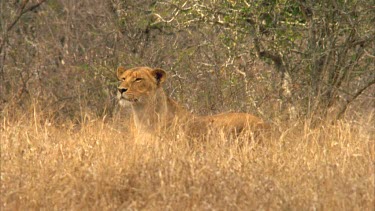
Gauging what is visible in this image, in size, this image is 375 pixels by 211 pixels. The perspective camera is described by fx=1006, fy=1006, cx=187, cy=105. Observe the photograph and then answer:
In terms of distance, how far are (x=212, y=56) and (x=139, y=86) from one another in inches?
132

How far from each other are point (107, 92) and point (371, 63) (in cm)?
333

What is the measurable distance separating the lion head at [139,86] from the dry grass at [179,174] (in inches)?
44.6

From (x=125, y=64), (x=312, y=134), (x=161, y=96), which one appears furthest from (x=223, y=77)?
(x=312, y=134)

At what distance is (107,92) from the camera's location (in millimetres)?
11406

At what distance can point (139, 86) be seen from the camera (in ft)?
26.6

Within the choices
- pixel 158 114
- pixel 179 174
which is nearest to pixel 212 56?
pixel 158 114

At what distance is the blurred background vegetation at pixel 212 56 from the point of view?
8906 mm

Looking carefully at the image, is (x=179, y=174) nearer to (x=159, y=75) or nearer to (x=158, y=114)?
(x=158, y=114)

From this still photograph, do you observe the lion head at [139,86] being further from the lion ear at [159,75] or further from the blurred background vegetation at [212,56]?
the blurred background vegetation at [212,56]

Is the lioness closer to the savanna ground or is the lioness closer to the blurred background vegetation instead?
the savanna ground

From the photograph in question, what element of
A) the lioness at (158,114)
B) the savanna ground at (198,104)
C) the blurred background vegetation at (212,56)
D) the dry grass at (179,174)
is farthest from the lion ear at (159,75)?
the dry grass at (179,174)

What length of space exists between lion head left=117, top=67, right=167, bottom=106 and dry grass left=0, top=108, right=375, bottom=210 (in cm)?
113

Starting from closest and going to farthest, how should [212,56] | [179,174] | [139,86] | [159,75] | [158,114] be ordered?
[179,174] < [158,114] < [139,86] < [159,75] < [212,56]

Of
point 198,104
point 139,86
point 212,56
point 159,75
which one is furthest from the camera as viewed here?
point 212,56
